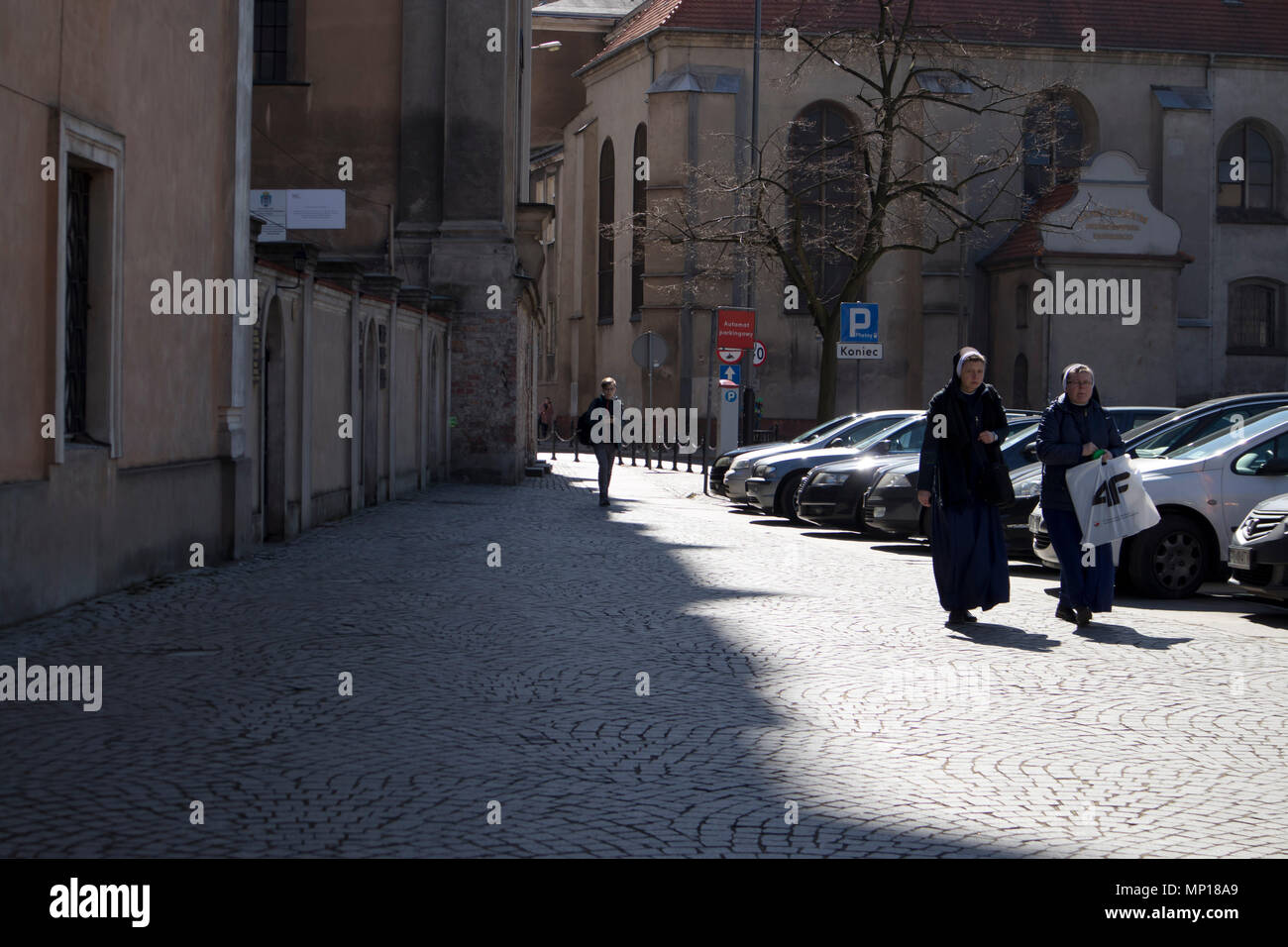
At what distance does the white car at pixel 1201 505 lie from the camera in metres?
12.9

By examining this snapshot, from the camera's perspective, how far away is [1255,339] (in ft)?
171

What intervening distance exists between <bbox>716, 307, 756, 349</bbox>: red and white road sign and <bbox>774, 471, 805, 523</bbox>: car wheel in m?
7.88

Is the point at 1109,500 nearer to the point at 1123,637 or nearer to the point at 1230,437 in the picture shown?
the point at 1123,637

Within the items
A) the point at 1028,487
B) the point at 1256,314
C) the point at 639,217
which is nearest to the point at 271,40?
the point at 1028,487

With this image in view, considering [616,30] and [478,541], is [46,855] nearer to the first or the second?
[478,541]

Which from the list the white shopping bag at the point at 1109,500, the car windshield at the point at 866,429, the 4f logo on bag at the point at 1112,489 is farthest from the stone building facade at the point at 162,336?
the 4f logo on bag at the point at 1112,489

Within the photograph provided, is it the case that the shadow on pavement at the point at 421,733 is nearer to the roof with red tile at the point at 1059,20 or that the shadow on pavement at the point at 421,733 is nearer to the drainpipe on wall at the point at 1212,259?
the roof with red tile at the point at 1059,20

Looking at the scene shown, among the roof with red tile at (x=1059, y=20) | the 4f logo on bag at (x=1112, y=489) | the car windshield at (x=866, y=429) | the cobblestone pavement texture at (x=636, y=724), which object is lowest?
the cobblestone pavement texture at (x=636, y=724)

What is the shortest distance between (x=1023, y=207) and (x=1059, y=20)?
757 centimetres

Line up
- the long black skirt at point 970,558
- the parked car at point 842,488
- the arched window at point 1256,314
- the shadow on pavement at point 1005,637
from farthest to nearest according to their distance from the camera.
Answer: the arched window at point 1256,314 < the parked car at point 842,488 < the long black skirt at point 970,558 < the shadow on pavement at point 1005,637

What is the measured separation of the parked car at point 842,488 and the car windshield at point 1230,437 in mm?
5802

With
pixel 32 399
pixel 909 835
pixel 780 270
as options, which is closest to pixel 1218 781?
pixel 909 835

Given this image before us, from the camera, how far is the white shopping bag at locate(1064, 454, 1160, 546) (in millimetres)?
11227
